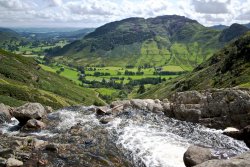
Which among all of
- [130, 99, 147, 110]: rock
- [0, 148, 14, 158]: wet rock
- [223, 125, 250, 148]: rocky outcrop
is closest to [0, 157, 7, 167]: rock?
[0, 148, 14, 158]: wet rock

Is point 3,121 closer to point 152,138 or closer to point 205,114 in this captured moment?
point 152,138

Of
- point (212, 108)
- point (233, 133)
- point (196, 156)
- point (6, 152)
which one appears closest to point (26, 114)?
point (6, 152)

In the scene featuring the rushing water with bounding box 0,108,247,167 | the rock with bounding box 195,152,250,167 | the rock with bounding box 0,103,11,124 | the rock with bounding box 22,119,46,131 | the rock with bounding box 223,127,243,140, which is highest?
the rock with bounding box 195,152,250,167

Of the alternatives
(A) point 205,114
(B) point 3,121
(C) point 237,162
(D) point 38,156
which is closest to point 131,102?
(A) point 205,114

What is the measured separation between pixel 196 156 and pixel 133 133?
18.4 meters

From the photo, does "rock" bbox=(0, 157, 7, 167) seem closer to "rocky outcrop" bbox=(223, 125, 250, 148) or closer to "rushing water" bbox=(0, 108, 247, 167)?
"rushing water" bbox=(0, 108, 247, 167)

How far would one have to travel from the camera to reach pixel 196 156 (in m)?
42.4

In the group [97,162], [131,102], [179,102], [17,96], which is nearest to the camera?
[97,162]

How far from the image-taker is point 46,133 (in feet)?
201

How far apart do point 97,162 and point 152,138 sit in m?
13.7

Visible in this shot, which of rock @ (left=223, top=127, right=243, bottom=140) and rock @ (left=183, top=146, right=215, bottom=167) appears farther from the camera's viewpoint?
rock @ (left=223, top=127, right=243, bottom=140)

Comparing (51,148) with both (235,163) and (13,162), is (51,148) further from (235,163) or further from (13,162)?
(235,163)

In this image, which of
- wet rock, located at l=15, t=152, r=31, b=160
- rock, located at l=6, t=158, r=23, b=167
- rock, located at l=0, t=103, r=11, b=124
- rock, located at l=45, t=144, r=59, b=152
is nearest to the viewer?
rock, located at l=6, t=158, r=23, b=167

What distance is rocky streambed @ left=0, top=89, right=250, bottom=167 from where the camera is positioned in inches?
1799
